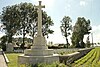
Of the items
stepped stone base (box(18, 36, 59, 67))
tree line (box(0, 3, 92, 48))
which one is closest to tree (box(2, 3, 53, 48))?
tree line (box(0, 3, 92, 48))

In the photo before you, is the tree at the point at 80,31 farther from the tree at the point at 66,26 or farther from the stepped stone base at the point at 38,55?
the stepped stone base at the point at 38,55

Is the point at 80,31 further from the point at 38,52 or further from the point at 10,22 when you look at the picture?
the point at 38,52

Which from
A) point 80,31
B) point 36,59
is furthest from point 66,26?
point 36,59

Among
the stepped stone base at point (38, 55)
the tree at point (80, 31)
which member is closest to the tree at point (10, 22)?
the tree at point (80, 31)

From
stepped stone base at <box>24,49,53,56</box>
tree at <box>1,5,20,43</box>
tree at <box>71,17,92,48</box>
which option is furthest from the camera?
tree at <box>71,17,92,48</box>

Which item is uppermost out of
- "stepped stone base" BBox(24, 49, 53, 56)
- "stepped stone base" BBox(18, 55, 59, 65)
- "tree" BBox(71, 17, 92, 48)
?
"tree" BBox(71, 17, 92, 48)

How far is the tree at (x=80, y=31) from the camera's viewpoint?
49556mm

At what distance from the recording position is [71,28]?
46.6 m

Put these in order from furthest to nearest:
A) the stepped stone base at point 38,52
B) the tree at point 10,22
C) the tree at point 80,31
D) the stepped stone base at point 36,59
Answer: the tree at point 80,31 → the tree at point 10,22 → the stepped stone base at point 38,52 → the stepped stone base at point 36,59

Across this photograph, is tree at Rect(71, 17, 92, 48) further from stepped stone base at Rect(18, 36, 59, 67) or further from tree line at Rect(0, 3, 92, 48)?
stepped stone base at Rect(18, 36, 59, 67)

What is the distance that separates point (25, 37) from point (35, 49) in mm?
24233

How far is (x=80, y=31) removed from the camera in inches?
1987

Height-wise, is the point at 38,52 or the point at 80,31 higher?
the point at 80,31

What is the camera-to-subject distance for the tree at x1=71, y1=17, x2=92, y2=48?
49556 mm
